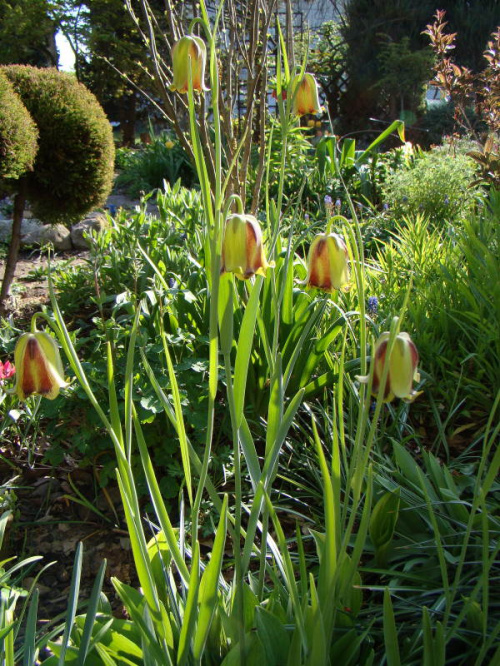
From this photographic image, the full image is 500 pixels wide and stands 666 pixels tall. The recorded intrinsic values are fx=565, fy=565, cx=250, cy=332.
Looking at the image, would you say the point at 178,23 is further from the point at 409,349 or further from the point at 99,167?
the point at 409,349

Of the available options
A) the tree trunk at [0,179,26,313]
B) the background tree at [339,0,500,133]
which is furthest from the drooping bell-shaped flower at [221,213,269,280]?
the background tree at [339,0,500,133]

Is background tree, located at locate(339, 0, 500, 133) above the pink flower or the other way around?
above

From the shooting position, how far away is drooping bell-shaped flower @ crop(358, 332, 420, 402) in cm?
83

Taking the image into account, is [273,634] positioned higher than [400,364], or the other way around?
[400,364]

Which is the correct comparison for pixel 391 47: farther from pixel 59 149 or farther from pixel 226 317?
pixel 226 317

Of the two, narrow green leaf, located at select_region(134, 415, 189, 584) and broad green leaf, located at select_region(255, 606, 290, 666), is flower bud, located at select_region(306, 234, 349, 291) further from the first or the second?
broad green leaf, located at select_region(255, 606, 290, 666)

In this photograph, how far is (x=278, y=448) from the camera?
95cm

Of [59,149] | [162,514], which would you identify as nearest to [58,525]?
[162,514]

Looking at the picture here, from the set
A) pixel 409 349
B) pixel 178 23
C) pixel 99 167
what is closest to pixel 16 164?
pixel 99 167

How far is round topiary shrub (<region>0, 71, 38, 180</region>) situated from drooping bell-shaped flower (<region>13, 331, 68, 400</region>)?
225cm

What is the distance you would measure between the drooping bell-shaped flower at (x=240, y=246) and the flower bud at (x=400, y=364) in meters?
0.24

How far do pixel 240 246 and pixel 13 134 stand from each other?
2357 millimetres

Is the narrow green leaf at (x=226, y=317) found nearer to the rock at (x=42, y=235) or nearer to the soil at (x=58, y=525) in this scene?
the soil at (x=58, y=525)

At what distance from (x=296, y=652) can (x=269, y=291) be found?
50.0 inches
